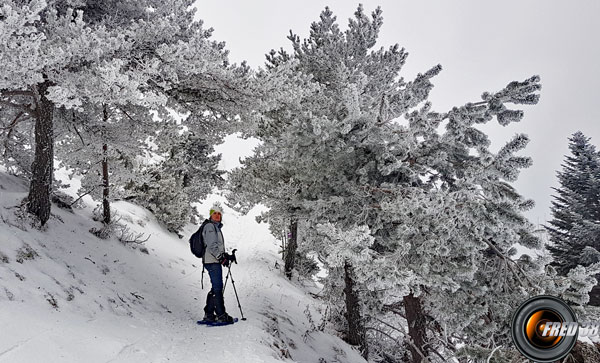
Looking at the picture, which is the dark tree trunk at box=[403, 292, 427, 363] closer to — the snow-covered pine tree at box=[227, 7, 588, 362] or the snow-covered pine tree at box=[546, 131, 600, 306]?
the snow-covered pine tree at box=[227, 7, 588, 362]

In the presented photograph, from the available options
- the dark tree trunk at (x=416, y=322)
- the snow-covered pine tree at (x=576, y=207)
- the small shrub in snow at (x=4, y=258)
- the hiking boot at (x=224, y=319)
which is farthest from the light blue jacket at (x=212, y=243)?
the snow-covered pine tree at (x=576, y=207)

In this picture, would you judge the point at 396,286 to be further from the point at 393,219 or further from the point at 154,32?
the point at 154,32

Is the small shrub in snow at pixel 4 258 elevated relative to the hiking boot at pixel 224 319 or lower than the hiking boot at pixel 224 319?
elevated

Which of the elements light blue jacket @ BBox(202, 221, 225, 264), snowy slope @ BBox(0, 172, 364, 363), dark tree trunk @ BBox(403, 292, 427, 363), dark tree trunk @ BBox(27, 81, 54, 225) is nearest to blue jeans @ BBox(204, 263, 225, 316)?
light blue jacket @ BBox(202, 221, 225, 264)

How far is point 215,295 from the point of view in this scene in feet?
21.6

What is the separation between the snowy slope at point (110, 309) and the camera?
3980mm

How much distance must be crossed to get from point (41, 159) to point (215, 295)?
429 centimetres

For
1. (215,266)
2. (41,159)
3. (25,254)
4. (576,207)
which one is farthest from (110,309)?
(576,207)

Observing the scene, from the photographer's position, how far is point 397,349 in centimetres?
1124

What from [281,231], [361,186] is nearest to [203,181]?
[281,231]

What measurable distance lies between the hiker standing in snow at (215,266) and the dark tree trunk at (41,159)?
3.26m

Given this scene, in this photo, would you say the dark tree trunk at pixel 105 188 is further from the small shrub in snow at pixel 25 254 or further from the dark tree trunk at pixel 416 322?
the dark tree trunk at pixel 416 322

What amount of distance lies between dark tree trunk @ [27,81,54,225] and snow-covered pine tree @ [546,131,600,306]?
20.8 m

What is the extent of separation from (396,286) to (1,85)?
5.94 metres
